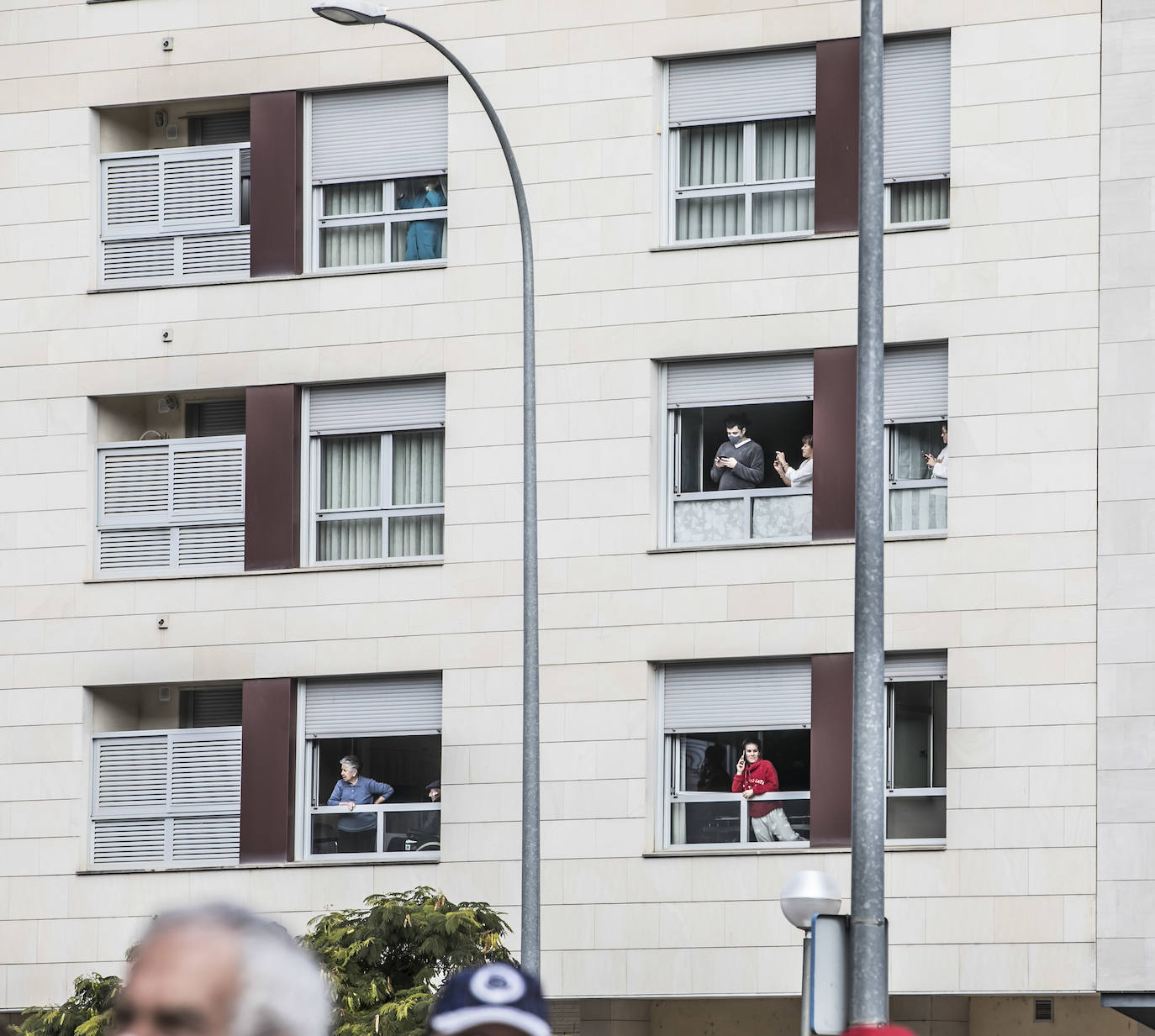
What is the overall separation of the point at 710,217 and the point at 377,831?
7.00 meters

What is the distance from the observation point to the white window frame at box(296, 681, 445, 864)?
23.5m

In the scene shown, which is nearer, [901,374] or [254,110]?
[901,374]

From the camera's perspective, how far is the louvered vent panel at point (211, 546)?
24234 mm

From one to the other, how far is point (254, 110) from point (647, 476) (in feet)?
19.2

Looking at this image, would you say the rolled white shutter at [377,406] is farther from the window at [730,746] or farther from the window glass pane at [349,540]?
the window at [730,746]

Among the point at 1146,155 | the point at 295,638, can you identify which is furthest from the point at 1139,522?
the point at 295,638

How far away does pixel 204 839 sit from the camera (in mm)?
24000

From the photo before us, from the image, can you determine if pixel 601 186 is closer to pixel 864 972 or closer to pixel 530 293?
pixel 530 293

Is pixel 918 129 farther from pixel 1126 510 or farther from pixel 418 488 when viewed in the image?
pixel 418 488

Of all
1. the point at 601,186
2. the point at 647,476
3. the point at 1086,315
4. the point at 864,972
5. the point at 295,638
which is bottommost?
the point at 864,972

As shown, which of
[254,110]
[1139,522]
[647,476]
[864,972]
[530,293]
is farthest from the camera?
[254,110]

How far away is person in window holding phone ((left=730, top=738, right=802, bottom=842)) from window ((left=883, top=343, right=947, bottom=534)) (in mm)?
2540

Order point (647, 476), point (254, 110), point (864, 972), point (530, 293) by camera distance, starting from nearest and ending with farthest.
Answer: point (864, 972) → point (530, 293) → point (647, 476) → point (254, 110)

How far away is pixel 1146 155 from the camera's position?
21.6 m
